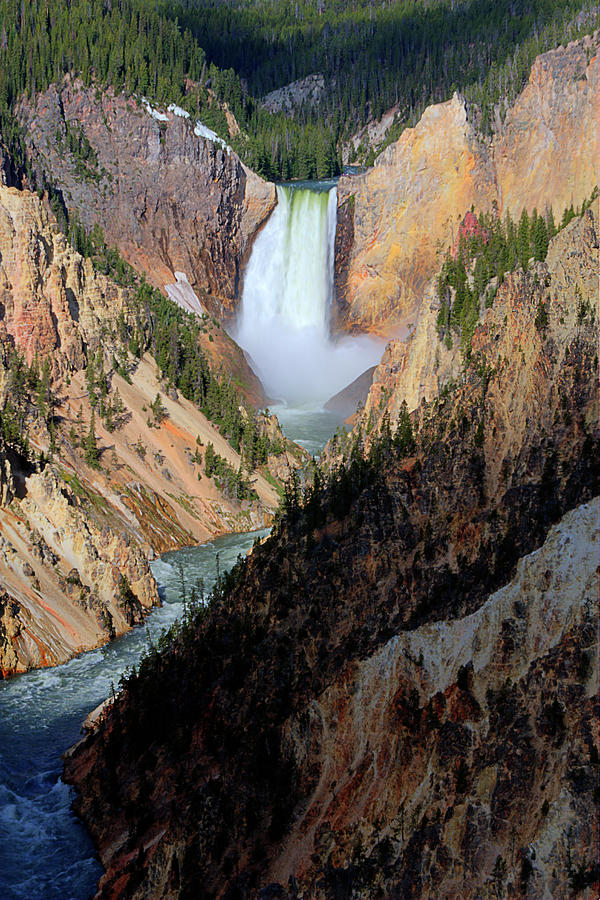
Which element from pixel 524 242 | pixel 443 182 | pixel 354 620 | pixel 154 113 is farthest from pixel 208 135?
pixel 354 620

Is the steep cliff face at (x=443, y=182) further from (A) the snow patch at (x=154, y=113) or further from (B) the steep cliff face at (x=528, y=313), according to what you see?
(B) the steep cliff face at (x=528, y=313)

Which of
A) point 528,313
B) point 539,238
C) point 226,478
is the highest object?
point 528,313

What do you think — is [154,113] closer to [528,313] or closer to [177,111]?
[177,111]

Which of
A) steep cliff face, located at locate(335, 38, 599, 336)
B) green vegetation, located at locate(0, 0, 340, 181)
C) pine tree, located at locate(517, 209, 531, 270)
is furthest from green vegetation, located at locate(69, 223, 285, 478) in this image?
pine tree, located at locate(517, 209, 531, 270)

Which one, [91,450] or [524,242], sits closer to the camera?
[524,242]

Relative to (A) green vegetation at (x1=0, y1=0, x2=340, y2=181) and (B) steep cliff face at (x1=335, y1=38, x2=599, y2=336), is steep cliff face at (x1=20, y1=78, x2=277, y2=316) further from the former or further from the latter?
(B) steep cliff face at (x1=335, y1=38, x2=599, y2=336)

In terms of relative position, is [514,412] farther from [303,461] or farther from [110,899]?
[303,461]


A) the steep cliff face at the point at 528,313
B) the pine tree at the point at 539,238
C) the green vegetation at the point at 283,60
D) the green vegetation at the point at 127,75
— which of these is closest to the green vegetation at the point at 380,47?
the green vegetation at the point at 283,60
